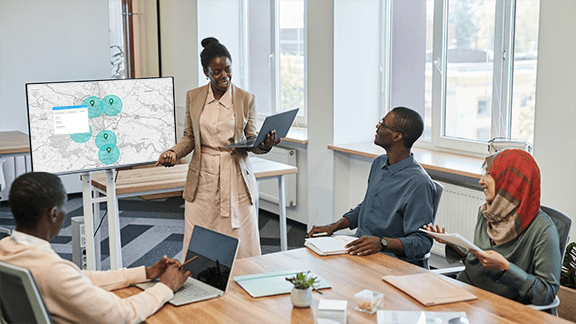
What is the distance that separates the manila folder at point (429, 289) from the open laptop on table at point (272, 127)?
3.61 feet

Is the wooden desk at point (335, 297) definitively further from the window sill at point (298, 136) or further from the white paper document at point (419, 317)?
the window sill at point (298, 136)

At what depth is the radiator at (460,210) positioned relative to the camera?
3.70 metres

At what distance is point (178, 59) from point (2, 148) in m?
2.47

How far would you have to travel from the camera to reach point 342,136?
4809mm

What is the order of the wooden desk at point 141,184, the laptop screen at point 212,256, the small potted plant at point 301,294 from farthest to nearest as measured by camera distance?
the wooden desk at point 141,184 → the laptop screen at point 212,256 → the small potted plant at point 301,294

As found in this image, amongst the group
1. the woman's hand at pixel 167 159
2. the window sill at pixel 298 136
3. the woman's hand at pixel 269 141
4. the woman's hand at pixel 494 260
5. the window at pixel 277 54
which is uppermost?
the window at pixel 277 54

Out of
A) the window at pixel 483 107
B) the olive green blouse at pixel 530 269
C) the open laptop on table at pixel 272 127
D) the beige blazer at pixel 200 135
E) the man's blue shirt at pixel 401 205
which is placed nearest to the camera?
the olive green blouse at pixel 530 269

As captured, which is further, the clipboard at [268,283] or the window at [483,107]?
the window at [483,107]

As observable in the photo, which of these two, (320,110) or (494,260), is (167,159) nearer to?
(494,260)

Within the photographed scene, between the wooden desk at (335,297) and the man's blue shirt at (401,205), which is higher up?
the man's blue shirt at (401,205)

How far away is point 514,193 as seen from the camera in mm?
2141

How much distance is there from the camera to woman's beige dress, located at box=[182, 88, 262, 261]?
3076 millimetres

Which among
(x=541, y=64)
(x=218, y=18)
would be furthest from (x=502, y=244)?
(x=218, y=18)

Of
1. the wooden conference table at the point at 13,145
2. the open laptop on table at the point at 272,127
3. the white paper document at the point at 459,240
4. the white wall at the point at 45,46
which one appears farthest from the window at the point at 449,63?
the white wall at the point at 45,46
